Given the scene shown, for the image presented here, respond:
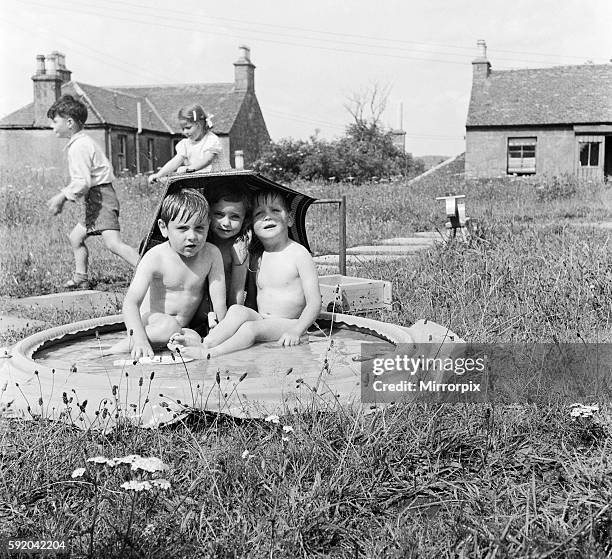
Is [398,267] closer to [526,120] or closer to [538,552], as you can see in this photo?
[538,552]

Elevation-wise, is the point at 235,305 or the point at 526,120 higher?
the point at 526,120

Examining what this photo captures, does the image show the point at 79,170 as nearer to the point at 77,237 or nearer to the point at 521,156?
the point at 77,237

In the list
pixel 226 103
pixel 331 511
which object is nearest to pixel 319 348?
pixel 331 511

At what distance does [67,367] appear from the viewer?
3551mm

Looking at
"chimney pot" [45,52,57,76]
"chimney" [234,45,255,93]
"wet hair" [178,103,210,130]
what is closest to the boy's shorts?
"wet hair" [178,103,210,130]

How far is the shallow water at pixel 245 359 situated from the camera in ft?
11.1

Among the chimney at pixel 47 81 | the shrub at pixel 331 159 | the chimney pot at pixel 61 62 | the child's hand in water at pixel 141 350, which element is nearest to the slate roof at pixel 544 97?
the shrub at pixel 331 159

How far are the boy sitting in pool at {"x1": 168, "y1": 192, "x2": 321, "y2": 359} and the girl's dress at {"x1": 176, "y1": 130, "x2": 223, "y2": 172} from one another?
2705mm

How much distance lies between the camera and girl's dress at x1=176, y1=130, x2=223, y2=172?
655cm

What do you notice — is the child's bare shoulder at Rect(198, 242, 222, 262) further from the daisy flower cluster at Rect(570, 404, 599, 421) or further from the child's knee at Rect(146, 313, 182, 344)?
the daisy flower cluster at Rect(570, 404, 599, 421)

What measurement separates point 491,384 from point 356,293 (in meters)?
2.02

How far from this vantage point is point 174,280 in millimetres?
3744

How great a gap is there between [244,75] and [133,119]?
6058mm

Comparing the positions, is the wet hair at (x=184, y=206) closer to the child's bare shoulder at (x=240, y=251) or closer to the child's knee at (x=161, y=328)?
the child's bare shoulder at (x=240, y=251)
